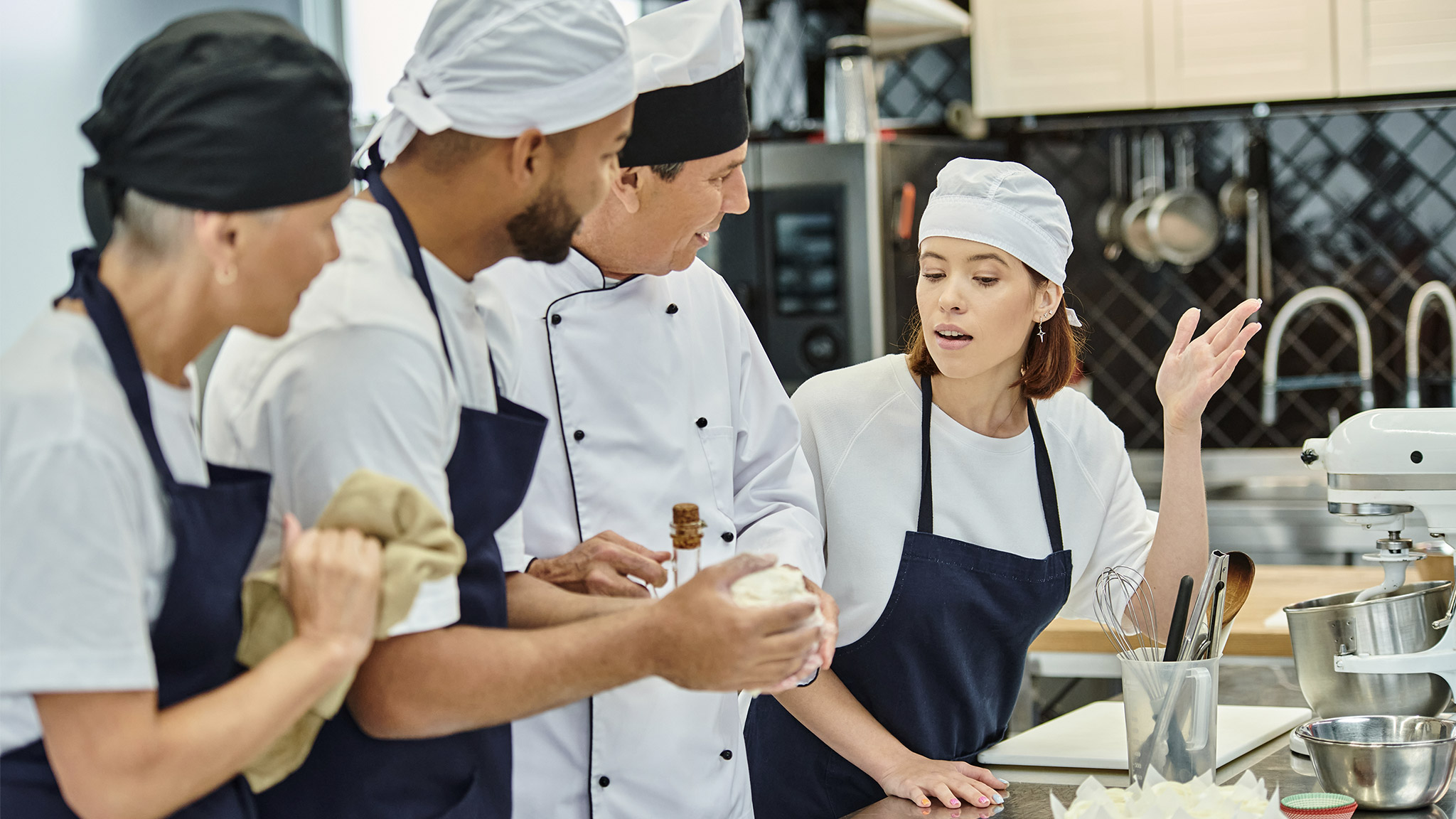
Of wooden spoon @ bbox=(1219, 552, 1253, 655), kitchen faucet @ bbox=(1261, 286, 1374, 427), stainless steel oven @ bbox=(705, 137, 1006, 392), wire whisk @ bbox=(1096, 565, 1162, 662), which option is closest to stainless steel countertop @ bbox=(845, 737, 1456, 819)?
wooden spoon @ bbox=(1219, 552, 1253, 655)

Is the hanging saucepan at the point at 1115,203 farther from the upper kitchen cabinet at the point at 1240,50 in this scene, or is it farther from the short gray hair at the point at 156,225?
the short gray hair at the point at 156,225

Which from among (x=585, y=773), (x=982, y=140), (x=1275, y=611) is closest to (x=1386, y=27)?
(x=982, y=140)

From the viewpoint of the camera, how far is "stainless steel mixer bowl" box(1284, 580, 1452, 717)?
1599 mm

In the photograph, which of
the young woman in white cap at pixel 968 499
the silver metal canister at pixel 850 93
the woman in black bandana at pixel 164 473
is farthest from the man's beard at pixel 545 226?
the silver metal canister at pixel 850 93

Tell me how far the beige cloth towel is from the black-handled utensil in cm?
84

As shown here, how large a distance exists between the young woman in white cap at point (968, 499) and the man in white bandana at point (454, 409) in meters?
0.75

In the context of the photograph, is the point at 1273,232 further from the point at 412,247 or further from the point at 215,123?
the point at 215,123

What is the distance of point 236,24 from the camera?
912 mm

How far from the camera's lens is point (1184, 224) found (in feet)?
14.0

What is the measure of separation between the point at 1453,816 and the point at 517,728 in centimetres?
98

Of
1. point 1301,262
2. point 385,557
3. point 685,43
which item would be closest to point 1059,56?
point 1301,262

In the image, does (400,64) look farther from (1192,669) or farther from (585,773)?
(1192,669)

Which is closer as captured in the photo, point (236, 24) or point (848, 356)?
point (236, 24)

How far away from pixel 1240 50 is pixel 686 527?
11.1ft
